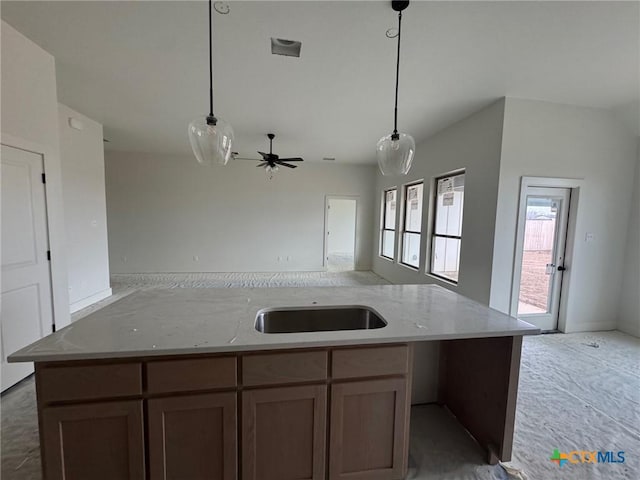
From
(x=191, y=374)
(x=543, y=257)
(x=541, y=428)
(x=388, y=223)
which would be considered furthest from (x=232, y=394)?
(x=388, y=223)

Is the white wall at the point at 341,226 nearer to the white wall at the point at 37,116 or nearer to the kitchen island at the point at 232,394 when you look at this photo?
the white wall at the point at 37,116

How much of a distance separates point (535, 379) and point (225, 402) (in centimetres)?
282

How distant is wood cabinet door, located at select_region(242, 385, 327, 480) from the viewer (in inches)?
48.4

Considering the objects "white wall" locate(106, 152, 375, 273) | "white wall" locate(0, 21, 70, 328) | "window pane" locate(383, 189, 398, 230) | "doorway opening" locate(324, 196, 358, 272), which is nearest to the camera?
"white wall" locate(0, 21, 70, 328)

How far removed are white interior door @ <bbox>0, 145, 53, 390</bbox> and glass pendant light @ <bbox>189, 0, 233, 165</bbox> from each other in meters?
1.83

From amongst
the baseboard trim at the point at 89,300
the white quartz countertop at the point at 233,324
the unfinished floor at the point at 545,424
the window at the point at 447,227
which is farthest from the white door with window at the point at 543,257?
the baseboard trim at the point at 89,300

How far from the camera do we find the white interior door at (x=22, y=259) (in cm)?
212

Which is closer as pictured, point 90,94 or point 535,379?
point 535,379

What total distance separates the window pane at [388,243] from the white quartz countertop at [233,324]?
454 cm

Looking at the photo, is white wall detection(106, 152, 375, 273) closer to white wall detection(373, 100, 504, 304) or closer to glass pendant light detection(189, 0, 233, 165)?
white wall detection(373, 100, 504, 304)

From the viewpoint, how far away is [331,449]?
51.7 inches

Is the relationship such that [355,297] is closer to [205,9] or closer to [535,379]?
[535,379]

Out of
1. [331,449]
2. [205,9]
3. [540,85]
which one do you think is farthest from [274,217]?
[331,449]

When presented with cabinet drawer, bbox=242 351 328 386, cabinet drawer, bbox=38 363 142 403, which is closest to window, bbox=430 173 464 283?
cabinet drawer, bbox=242 351 328 386
